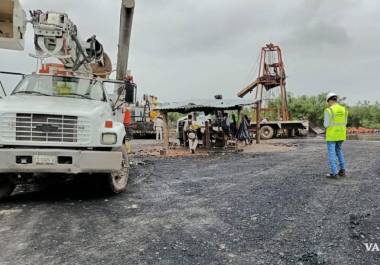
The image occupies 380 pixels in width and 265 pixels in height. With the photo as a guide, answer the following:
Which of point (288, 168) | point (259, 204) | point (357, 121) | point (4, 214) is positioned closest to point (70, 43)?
point (4, 214)

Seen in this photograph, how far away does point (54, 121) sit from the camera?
6199 millimetres

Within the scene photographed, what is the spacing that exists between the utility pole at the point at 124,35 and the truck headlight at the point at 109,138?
379cm

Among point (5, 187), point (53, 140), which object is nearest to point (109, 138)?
point (53, 140)

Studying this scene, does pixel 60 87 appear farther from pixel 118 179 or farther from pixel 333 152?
pixel 333 152

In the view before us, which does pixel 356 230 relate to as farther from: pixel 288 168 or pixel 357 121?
pixel 357 121

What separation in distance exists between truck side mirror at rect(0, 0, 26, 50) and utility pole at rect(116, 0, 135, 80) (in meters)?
2.19

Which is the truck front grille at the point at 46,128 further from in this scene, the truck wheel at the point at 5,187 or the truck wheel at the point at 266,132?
the truck wheel at the point at 266,132

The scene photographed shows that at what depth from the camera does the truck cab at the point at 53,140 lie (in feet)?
19.8

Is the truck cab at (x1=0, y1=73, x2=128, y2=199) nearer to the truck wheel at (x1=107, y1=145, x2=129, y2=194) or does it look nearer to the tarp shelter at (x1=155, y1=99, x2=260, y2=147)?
the truck wheel at (x1=107, y1=145, x2=129, y2=194)

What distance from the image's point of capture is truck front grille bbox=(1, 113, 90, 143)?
6.07 meters

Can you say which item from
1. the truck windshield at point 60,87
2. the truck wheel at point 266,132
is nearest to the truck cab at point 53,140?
the truck windshield at point 60,87

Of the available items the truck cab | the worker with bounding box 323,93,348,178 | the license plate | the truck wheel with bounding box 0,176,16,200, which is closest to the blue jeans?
the worker with bounding box 323,93,348,178

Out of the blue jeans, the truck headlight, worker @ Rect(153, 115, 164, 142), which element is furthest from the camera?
worker @ Rect(153, 115, 164, 142)

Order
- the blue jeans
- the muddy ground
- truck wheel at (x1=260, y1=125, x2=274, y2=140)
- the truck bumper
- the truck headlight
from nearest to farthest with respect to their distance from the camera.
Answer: the muddy ground
the truck bumper
the truck headlight
the blue jeans
truck wheel at (x1=260, y1=125, x2=274, y2=140)
